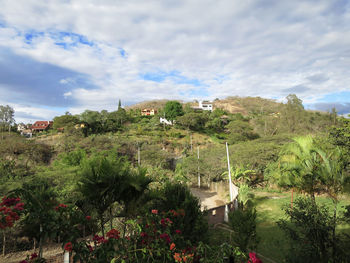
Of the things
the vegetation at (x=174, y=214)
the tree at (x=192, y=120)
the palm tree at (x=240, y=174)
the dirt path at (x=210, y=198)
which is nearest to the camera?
the vegetation at (x=174, y=214)

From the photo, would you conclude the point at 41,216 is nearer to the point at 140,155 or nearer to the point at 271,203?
the point at 271,203

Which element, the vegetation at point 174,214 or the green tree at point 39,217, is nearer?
the green tree at point 39,217

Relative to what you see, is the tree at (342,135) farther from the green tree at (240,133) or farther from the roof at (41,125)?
the roof at (41,125)

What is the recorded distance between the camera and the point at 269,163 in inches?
661

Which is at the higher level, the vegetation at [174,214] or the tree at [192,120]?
the tree at [192,120]

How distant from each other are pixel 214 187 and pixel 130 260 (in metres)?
16.5

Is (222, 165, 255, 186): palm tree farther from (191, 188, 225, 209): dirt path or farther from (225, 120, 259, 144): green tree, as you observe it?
(225, 120, 259, 144): green tree

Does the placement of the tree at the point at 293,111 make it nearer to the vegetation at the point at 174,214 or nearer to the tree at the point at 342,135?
the vegetation at the point at 174,214

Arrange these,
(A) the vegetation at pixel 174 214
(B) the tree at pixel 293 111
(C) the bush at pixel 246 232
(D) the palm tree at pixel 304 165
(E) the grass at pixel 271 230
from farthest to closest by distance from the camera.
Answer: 1. (B) the tree at pixel 293 111
2. (E) the grass at pixel 271 230
3. (C) the bush at pixel 246 232
4. (D) the palm tree at pixel 304 165
5. (A) the vegetation at pixel 174 214

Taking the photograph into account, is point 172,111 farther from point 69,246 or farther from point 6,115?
point 69,246

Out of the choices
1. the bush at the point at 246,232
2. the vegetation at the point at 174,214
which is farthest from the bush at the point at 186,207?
the bush at the point at 246,232

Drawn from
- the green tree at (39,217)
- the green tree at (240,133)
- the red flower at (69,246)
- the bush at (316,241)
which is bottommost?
the bush at (316,241)

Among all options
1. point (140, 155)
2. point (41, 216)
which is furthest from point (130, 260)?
point (140, 155)

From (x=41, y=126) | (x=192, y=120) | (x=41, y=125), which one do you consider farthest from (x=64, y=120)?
(x=192, y=120)
